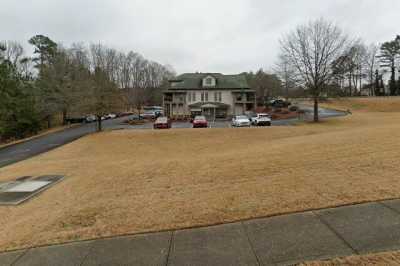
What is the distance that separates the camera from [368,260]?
9.33 feet

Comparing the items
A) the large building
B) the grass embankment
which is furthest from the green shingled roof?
the grass embankment

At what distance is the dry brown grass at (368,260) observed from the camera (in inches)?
110

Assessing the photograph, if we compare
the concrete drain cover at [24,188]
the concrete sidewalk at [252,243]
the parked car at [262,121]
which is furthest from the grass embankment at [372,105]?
the concrete drain cover at [24,188]

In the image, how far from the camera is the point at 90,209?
17.1ft

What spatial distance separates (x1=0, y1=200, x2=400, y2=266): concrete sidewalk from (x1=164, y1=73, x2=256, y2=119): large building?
38.7m

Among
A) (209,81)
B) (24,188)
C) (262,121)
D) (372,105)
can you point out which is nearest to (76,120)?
(209,81)

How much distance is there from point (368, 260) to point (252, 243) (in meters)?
1.39

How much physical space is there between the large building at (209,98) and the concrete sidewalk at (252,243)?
3866cm

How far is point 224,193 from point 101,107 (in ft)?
80.4

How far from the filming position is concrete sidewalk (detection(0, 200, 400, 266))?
125 inches

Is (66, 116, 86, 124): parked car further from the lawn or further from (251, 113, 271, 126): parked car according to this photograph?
the lawn

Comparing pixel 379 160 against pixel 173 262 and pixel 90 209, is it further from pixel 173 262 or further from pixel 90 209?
pixel 90 209

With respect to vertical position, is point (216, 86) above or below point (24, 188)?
above

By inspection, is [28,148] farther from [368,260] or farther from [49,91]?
[368,260]
